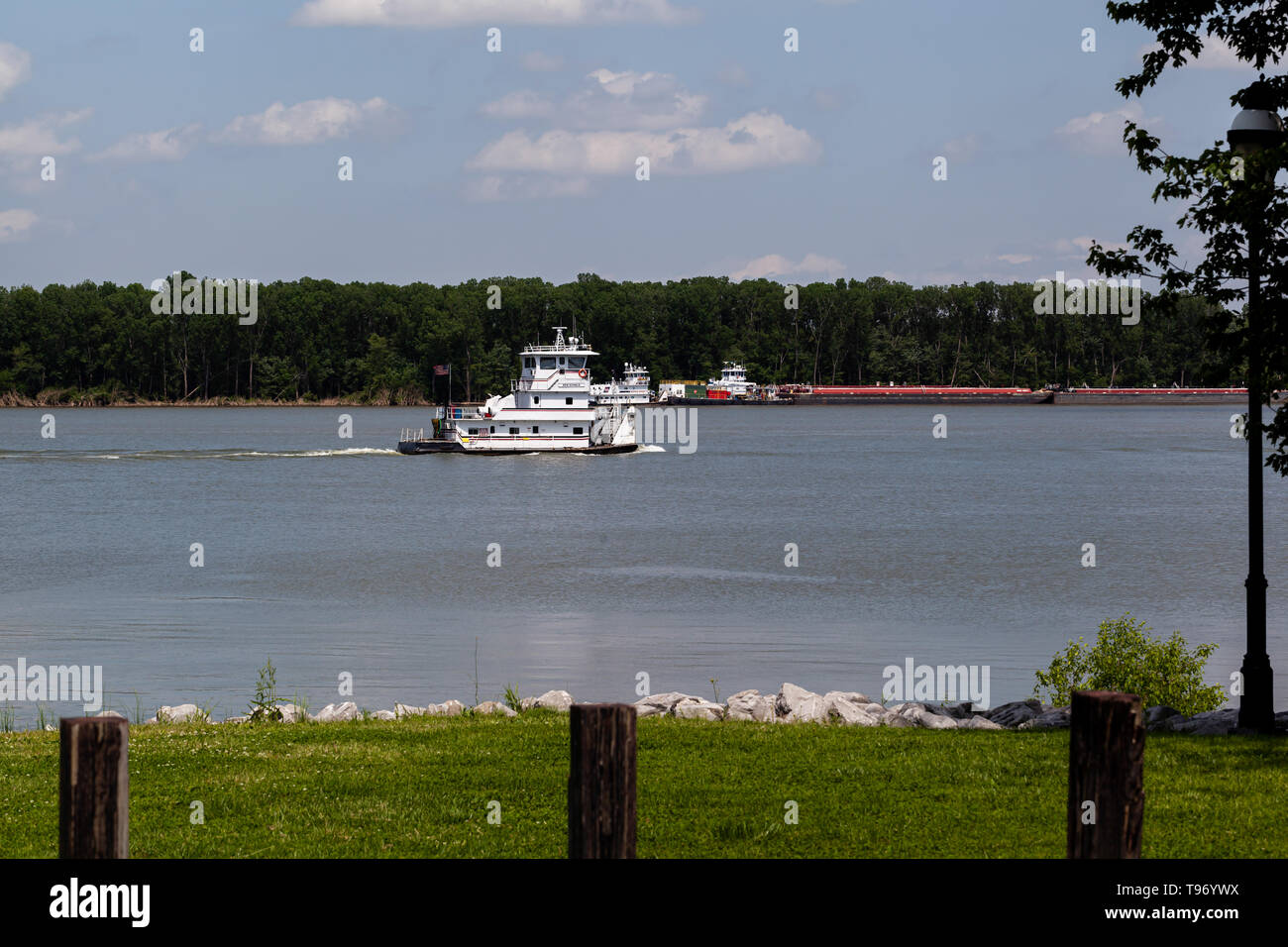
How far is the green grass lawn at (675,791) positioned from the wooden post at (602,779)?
426cm

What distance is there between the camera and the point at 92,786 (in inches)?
183

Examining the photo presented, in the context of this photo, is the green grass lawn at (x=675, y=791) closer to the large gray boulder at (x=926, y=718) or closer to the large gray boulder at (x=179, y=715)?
the large gray boulder at (x=926, y=718)

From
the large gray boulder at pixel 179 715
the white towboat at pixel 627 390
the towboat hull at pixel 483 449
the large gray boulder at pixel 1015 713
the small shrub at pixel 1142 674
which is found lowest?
the large gray boulder at pixel 179 715

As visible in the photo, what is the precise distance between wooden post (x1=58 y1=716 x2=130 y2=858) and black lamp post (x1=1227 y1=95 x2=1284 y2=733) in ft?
33.7

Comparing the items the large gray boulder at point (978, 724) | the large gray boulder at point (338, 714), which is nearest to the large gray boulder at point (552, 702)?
the large gray boulder at point (338, 714)

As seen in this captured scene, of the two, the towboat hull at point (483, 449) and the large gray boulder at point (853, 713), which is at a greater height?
the towboat hull at point (483, 449)

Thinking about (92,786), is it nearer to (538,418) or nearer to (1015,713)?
(1015,713)

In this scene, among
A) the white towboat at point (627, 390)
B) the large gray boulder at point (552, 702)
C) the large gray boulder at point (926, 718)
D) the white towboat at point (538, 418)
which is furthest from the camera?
the white towboat at point (627, 390)

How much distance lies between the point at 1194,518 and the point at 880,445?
60.2 meters

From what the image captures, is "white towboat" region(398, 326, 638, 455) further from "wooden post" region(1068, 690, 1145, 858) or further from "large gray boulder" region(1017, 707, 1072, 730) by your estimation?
"wooden post" region(1068, 690, 1145, 858)

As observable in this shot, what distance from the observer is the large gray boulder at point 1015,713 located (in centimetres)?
1480
